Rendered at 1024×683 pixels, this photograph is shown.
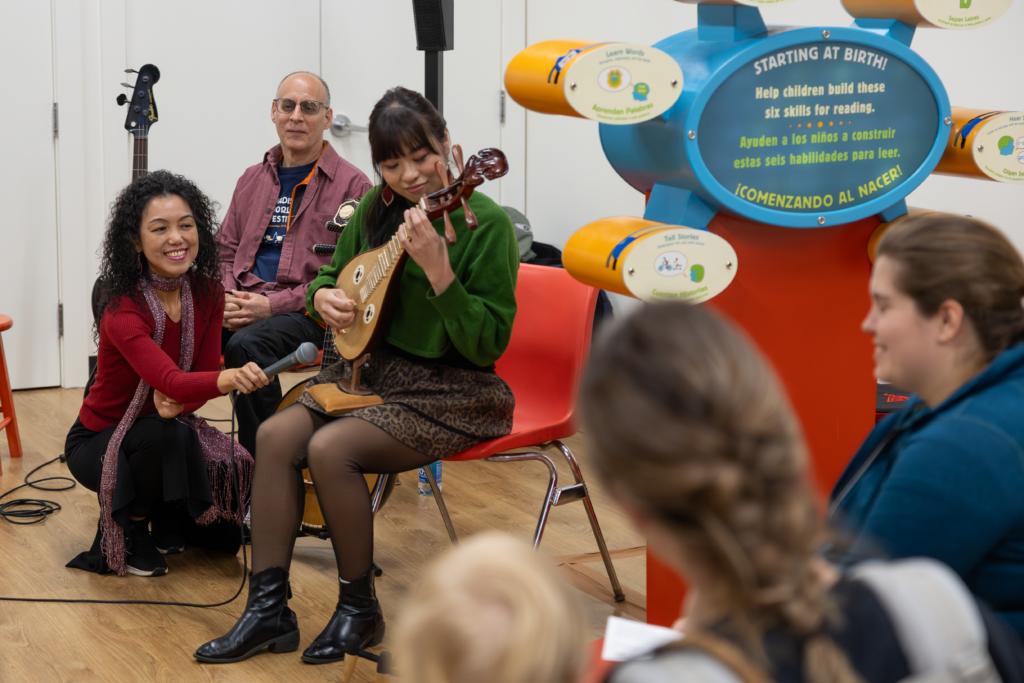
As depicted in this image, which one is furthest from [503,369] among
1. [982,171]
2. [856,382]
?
[982,171]

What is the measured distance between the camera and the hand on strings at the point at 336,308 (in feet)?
7.28

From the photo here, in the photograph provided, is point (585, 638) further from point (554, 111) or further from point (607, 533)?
point (607, 533)

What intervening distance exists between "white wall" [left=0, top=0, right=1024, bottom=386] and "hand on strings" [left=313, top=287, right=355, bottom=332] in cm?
180

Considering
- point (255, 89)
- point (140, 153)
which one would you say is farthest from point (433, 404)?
point (255, 89)

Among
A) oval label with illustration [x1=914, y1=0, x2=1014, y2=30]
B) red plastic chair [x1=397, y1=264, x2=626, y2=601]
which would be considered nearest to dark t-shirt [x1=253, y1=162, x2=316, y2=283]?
red plastic chair [x1=397, y1=264, x2=626, y2=601]

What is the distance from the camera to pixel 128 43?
→ 14.2 ft

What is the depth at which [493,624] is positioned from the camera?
64cm

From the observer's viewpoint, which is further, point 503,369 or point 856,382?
point 503,369

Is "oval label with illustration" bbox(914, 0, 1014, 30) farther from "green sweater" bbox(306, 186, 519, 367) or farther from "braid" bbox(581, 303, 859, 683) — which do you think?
"braid" bbox(581, 303, 859, 683)

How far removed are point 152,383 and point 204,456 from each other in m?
0.23

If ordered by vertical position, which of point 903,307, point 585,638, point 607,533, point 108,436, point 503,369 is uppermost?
point 903,307

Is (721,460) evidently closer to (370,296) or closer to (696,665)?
(696,665)

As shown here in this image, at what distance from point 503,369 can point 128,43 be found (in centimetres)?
275

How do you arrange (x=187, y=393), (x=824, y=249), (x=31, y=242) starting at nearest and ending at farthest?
(x=824, y=249)
(x=187, y=393)
(x=31, y=242)
